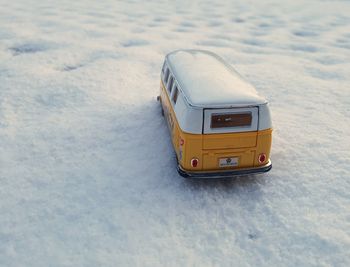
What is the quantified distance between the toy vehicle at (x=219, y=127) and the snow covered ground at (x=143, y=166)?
0.59m

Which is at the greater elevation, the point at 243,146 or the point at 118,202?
the point at 243,146

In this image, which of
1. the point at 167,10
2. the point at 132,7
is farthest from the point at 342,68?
the point at 132,7

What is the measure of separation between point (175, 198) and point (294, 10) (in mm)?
18373

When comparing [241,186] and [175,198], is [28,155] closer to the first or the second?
[175,198]

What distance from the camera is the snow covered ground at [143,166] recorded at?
6.27 meters

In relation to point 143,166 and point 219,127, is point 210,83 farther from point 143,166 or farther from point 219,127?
point 143,166

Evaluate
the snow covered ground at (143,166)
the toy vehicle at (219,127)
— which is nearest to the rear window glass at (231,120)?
the toy vehicle at (219,127)

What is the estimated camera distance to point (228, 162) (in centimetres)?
735

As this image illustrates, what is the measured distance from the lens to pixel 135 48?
49.5 feet

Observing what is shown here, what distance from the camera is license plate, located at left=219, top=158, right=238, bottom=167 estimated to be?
7.31m

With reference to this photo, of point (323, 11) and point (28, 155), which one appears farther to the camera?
point (323, 11)

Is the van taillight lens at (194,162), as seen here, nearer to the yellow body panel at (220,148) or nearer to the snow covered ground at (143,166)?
the yellow body panel at (220,148)

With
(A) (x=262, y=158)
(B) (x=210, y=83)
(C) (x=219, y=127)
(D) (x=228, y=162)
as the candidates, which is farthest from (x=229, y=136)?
(B) (x=210, y=83)

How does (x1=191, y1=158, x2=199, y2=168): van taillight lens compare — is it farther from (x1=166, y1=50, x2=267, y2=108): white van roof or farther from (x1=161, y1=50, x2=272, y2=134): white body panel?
(x1=166, y1=50, x2=267, y2=108): white van roof
